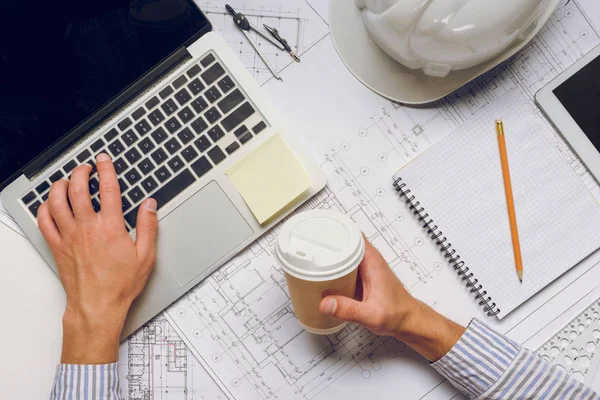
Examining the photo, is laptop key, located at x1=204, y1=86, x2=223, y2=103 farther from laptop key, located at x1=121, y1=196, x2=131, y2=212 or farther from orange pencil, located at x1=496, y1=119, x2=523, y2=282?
orange pencil, located at x1=496, y1=119, x2=523, y2=282

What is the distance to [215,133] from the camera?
794 millimetres

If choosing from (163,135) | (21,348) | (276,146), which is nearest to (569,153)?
(276,146)

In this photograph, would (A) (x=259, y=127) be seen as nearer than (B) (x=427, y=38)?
No

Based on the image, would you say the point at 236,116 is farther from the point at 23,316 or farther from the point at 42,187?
the point at 23,316

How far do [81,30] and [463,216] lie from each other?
2.04 feet

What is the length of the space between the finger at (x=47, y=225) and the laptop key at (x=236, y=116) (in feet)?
0.95

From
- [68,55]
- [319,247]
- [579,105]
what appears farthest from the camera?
[579,105]

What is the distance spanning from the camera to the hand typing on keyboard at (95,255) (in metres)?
0.79

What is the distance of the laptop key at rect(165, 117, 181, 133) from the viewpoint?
0.80 metres

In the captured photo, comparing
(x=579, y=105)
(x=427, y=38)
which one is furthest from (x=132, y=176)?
(x=579, y=105)

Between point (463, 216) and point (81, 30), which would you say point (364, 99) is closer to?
point (463, 216)

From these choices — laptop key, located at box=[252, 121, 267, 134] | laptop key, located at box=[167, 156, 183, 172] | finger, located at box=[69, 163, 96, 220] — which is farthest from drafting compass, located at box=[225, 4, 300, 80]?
finger, located at box=[69, 163, 96, 220]

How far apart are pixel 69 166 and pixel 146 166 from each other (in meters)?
0.12

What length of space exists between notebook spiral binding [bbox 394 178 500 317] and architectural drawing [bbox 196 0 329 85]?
0.27m
